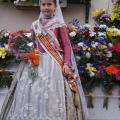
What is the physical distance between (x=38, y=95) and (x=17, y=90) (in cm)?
24

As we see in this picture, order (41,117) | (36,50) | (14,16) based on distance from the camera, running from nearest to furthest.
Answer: (41,117), (36,50), (14,16)

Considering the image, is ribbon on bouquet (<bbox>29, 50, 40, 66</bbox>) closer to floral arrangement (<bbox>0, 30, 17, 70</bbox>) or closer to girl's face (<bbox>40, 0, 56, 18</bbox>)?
girl's face (<bbox>40, 0, 56, 18</bbox>)

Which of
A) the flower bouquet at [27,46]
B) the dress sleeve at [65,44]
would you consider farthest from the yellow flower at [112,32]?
the flower bouquet at [27,46]

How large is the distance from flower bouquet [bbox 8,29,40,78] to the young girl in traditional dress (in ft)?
0.12

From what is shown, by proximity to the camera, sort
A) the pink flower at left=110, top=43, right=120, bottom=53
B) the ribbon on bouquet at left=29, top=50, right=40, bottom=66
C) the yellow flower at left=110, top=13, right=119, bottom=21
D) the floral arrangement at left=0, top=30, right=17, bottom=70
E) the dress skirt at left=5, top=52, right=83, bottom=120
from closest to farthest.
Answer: the dress skirt at left=5, top=52, right=83, bottom=120 → the ribbon on bouquet at left=29, top=50, right=40, bottom=66 → the pink flower at left=110, top=43, right=120, bottom=53 → the floral arrangement at left=0, top=30, right=17, bottom=70 → the yellow flower at left=110, top=13, right=119, bottom=21

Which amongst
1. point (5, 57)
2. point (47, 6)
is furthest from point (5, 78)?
point (47, 6)

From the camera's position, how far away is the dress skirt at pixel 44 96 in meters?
3.45

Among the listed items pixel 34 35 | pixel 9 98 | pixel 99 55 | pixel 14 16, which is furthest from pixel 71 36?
pixel 14 16

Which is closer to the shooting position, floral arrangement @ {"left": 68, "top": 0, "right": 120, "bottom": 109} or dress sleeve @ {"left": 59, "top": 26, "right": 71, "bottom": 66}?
dress sleeve @ {"left": 59, "top": 26, "right": 71, "bottom": 66}

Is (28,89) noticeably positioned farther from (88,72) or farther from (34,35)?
(88,72)

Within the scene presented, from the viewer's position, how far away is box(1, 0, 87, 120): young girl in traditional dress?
11.4 feet

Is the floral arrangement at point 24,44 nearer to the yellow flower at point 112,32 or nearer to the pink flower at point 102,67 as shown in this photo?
the pink flower at point 102,67

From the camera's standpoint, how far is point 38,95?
11.4 feet

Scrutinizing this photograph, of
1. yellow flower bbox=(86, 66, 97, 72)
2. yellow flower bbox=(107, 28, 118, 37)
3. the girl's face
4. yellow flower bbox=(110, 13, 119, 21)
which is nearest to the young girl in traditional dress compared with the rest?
the girl's face
